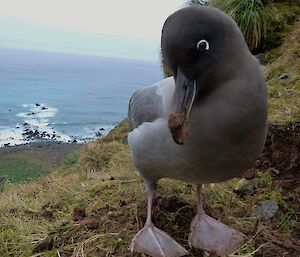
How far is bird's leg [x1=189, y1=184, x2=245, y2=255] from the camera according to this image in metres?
2.96

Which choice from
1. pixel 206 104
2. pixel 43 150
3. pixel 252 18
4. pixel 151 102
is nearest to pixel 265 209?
pixel 151 102

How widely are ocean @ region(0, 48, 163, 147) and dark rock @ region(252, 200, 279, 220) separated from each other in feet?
44.8

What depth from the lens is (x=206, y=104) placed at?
7.85 ft

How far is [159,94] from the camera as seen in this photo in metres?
2.77

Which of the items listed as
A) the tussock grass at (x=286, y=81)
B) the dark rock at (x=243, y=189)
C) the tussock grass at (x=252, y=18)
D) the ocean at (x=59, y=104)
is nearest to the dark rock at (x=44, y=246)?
the dark rock at (x=243, y=189)

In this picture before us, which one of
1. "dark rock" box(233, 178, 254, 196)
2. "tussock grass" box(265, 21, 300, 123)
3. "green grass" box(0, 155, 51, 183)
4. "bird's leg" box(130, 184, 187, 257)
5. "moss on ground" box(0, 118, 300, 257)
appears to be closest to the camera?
"bird's leg" box(130, 184, 187, 257)

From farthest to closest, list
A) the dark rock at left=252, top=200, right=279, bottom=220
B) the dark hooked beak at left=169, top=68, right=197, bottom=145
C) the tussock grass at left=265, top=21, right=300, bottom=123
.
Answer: the tussock grass at left=265, top=21, right=300, bottom=123, the dark rock at left=252, top=200, right=279, bottom=220, the dark hooked beak at left=169, top=68, right=197, bottom=145

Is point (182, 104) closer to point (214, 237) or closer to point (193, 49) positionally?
point (193, 49)

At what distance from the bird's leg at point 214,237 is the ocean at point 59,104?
552 inches

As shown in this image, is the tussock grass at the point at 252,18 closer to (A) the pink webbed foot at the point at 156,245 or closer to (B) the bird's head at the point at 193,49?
(A) the pink webbed foot at the point at 156,245

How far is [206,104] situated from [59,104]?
44.8 m

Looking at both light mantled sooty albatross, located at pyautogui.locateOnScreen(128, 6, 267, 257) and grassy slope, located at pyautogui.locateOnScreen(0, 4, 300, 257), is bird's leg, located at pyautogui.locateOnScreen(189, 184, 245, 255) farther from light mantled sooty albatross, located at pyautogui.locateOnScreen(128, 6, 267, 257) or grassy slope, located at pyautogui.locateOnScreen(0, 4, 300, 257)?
light mantled sooty albatross, located at pyautogui.locateOnScreen(128, 6, 267, 257)

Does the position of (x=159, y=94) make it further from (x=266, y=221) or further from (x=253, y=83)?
(x=266, y=221)

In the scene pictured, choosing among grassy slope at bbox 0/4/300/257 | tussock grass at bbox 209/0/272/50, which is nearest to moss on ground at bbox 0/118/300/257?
grassy slope at bbox 0/4/300/257
